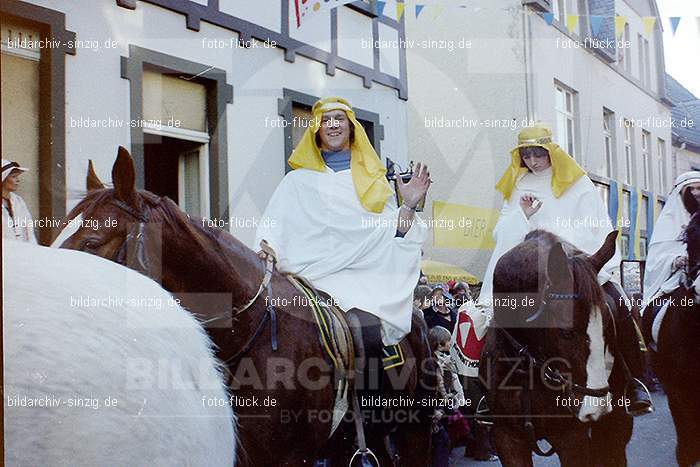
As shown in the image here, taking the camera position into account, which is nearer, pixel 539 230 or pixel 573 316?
pixel 573 316

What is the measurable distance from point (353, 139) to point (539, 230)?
0.87 m

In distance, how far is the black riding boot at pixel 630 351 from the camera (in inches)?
119

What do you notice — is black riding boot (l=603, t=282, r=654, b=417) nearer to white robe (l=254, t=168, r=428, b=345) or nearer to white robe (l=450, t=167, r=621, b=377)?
white robe (l=450, t=167, r=621, b=377)

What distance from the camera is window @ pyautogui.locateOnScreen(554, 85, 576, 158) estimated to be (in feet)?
11.5

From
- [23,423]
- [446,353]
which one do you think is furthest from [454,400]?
[23,423]

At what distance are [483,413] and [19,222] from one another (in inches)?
80.5

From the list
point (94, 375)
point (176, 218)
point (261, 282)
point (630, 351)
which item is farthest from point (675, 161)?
point (94, 375)

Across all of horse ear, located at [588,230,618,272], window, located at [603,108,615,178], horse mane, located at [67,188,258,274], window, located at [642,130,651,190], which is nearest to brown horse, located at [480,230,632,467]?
horse ear, located at [588,230,618,272]

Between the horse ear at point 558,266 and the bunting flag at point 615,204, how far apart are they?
551mm

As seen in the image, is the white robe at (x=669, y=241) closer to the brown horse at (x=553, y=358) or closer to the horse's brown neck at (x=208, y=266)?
the brown horse at (x=553, y=358)

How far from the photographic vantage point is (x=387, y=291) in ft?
9.62

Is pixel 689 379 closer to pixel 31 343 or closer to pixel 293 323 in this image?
pixel 293 323

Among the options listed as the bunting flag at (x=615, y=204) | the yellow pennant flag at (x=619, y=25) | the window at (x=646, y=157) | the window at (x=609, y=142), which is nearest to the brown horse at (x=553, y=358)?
the bunting flag at (x=615, y=204)

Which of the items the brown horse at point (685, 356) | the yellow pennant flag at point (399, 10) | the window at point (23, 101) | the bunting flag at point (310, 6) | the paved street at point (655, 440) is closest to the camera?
the window at point (23, 101)
